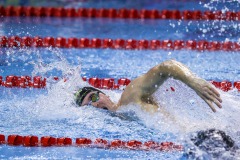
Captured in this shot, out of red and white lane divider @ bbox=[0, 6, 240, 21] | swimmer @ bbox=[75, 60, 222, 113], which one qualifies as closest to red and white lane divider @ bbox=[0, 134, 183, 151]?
swimmer @ bbox=[75, 60, 222, 113]

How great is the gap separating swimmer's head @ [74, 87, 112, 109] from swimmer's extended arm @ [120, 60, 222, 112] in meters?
0.20

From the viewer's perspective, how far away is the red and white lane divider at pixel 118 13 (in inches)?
276

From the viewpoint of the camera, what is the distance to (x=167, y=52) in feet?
19.8

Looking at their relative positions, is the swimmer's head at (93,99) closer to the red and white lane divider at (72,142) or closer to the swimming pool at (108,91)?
the swimming pool at (108,91)

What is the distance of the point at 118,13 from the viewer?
7.22m

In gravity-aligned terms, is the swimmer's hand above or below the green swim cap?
above

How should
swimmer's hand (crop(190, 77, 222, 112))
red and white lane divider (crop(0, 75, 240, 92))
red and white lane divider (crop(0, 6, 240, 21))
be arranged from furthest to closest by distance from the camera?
1. red and white lane divider (crop(0, 6, 240, 21))
2. red and white lane divider (crop(0, 75, 240, 92))
3. swimmer's hand (crop(190, 77, 222, 112))

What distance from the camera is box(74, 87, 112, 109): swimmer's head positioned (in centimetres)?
418

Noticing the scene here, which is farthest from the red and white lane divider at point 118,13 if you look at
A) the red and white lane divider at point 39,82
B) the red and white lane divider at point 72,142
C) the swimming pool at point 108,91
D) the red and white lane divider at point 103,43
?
the red and white lane divider at point 72,142

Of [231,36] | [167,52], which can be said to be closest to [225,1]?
[231,36]

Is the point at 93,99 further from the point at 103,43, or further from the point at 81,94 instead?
the point at 103,43

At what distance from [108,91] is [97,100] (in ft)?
2.14

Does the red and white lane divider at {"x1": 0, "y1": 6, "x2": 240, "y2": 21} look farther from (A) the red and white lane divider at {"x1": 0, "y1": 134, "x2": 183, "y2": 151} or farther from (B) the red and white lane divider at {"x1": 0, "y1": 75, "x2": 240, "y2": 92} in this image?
(A) the red and white lane divider at {"x1": 0, "y1": 134, "x2": 183, "y2": 151}

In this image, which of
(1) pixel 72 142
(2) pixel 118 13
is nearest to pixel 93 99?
(1) pixel 72 142
